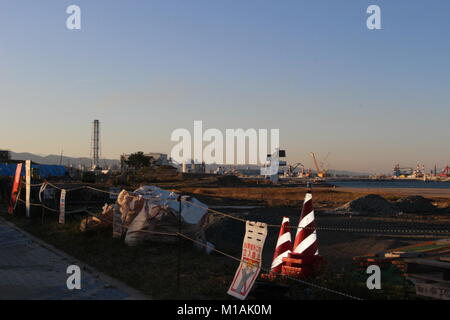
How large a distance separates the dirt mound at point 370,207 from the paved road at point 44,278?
68.2 feet

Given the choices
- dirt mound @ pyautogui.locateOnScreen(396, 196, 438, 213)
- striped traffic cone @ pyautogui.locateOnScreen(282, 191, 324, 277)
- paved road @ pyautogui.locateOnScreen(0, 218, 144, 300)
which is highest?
striped traffic cone @ pyautogui.locateOnScreen(282, 191, 324, 277)

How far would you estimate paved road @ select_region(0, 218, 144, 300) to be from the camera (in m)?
7.68

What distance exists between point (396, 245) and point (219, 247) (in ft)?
16.1

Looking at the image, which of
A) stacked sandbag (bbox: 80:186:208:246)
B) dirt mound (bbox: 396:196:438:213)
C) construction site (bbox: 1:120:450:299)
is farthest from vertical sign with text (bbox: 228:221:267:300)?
dirt mound (bbox: 396:196:438:213)

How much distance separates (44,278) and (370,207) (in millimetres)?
24428

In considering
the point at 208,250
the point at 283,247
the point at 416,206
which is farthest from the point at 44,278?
the point at 416,206

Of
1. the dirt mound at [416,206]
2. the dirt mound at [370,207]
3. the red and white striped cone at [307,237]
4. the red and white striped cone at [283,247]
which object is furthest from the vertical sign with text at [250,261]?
the dirt mound at [416,206]

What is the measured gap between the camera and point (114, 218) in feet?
41.7

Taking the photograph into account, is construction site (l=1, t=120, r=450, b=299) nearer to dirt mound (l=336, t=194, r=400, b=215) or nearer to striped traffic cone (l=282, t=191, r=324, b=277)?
striped traffic cone (l=282, t=191, r=324, b=277)

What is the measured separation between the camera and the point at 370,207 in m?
30.4

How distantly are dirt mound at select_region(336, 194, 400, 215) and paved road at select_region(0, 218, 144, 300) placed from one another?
68.2ft

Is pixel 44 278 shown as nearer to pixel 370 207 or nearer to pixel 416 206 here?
pixel 370 207
